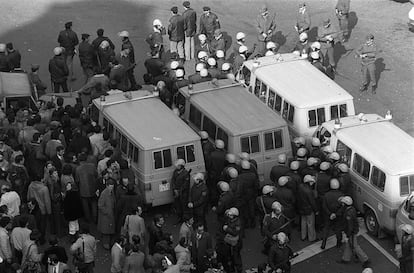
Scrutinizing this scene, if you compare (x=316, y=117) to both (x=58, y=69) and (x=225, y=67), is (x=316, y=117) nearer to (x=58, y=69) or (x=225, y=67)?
(x=225, y=67)

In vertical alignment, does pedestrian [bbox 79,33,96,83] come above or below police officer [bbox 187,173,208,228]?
above

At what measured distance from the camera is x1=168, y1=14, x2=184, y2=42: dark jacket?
1147 inches

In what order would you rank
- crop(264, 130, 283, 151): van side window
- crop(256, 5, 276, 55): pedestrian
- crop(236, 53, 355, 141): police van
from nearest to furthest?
crop(264, 130, 283, 151): van side window, crop(236, 53, 355, 141): police van, crop(256, 5, 276, 55): pedestrian

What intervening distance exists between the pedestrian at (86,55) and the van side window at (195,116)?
502cm

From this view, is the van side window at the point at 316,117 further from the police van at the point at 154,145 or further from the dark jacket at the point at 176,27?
the dark jacket at the point at 176,27

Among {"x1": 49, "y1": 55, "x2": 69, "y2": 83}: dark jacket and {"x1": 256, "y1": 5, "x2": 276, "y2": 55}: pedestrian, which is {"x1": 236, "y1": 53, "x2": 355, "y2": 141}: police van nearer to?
{"x1": 256, "y1": 5, "x2": 276, "y2": 55}: pedestrian

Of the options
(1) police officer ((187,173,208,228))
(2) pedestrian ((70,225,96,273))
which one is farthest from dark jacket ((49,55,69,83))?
(2) pedestrian ((70,225,96,273))

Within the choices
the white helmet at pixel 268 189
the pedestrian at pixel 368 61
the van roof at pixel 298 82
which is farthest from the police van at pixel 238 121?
the pedestrian at pixel 368 61

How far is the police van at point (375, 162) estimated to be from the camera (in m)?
20.4

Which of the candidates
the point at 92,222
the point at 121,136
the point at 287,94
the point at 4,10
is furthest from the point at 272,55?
the point at 4,10

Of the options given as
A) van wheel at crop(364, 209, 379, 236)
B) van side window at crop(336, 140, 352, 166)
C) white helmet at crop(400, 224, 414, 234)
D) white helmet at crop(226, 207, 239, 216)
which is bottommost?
van wheel at crop(364, 209, 379, 236)

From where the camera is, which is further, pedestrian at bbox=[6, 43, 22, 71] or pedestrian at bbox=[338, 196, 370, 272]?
pedestrian at bbox=[6, 43, 22, 71]

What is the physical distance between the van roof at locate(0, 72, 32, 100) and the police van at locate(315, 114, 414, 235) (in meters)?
7.60

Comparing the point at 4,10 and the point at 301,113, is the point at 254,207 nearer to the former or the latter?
the point at 301,113
